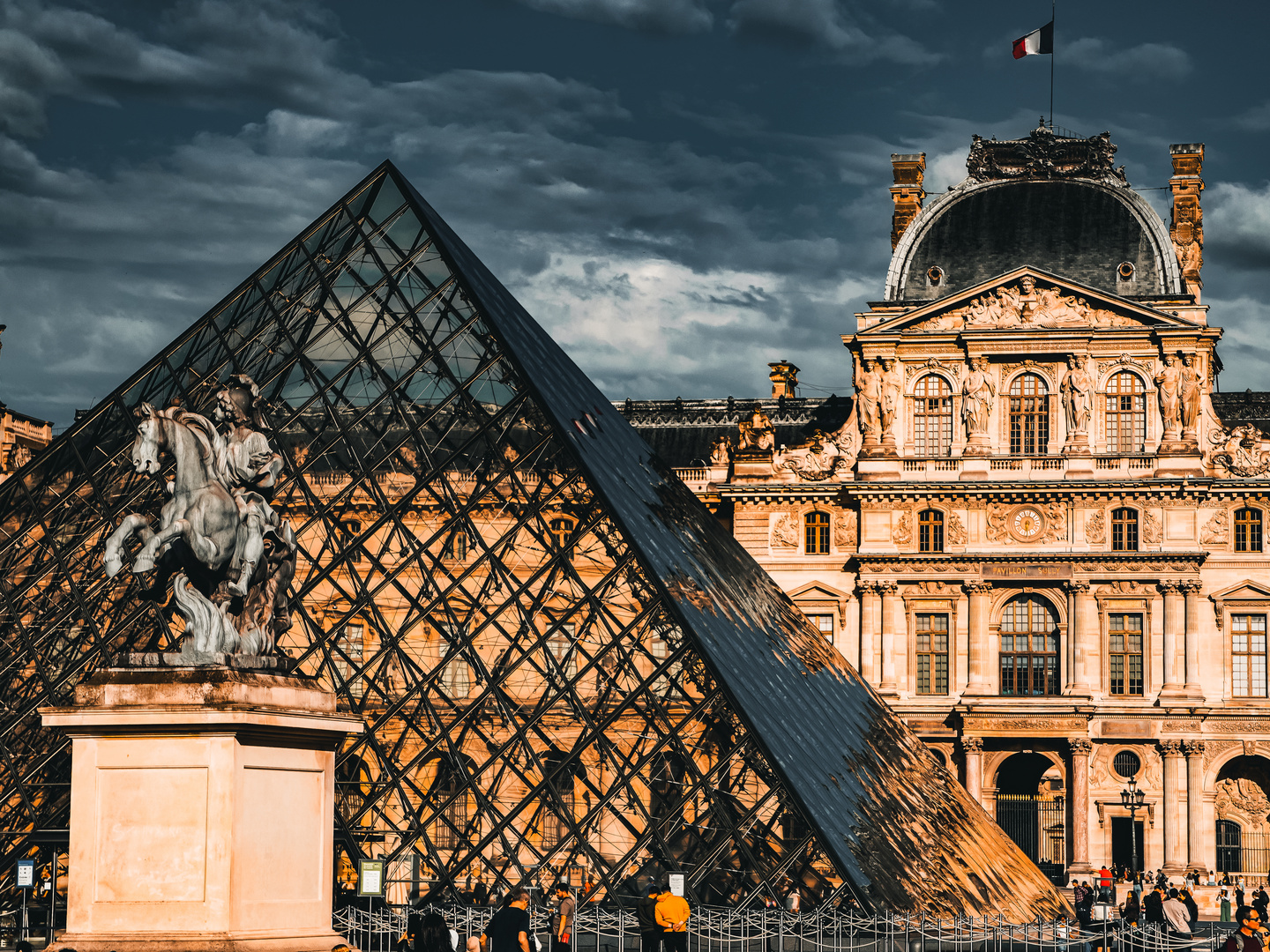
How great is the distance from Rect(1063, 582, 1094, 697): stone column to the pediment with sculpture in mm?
6847

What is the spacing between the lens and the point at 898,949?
18.0m

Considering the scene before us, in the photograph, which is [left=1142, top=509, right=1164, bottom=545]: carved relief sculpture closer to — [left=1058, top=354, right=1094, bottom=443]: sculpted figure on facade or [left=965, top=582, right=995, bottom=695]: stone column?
[left=1058, top=354, right=1094, bottom=443]: sculpted figure on facade

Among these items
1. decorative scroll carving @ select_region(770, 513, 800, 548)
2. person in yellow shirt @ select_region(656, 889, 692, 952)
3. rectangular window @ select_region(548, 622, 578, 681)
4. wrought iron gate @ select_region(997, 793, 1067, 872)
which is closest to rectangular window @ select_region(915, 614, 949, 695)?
wrought iron gate @ select_region(997, 793, 1067, 872)

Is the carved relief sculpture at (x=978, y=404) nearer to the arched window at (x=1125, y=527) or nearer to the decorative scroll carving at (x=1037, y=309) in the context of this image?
the decorative scroll carving at (x=1037, y=309)

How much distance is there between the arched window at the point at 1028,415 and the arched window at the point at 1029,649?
396 centimetres

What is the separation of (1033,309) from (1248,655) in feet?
34.7

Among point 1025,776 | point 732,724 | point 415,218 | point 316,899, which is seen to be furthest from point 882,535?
point 316,899

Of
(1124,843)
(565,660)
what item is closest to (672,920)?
(565,660)

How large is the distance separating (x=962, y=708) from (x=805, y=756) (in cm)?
2924

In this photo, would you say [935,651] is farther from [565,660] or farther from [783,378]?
[565,660]

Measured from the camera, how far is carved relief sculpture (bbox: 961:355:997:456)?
50000mm

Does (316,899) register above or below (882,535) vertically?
below

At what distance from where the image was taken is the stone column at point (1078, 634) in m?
49.2

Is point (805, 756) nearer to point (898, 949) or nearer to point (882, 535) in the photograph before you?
point (898, 949)
